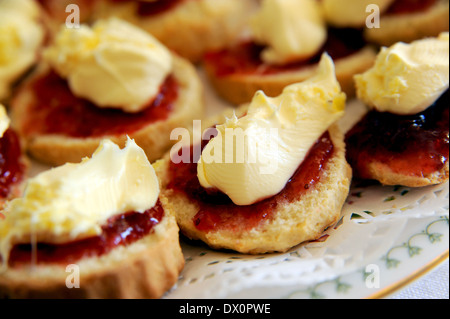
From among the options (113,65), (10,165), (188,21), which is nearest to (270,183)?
(113,65)

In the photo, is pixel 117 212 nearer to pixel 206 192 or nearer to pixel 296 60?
pixel 206 192

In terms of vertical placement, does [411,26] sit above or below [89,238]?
above

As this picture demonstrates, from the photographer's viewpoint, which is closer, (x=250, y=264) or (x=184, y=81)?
(x=250, y=264)

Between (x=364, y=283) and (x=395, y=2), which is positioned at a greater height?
(x=395, y=2)

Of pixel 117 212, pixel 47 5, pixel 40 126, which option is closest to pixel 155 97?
pixel 40 126

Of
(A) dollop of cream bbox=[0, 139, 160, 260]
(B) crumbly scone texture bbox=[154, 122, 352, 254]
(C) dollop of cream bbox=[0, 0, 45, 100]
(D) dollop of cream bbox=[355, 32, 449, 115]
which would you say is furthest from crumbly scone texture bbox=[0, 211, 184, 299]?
(C) dollop of cream bbox=[0, 0, 45, 100]

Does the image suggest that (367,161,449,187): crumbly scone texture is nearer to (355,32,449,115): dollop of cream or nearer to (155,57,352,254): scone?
(155,57,352,254): scone

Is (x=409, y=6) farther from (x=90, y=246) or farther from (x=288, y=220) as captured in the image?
(x=90, y=246)
